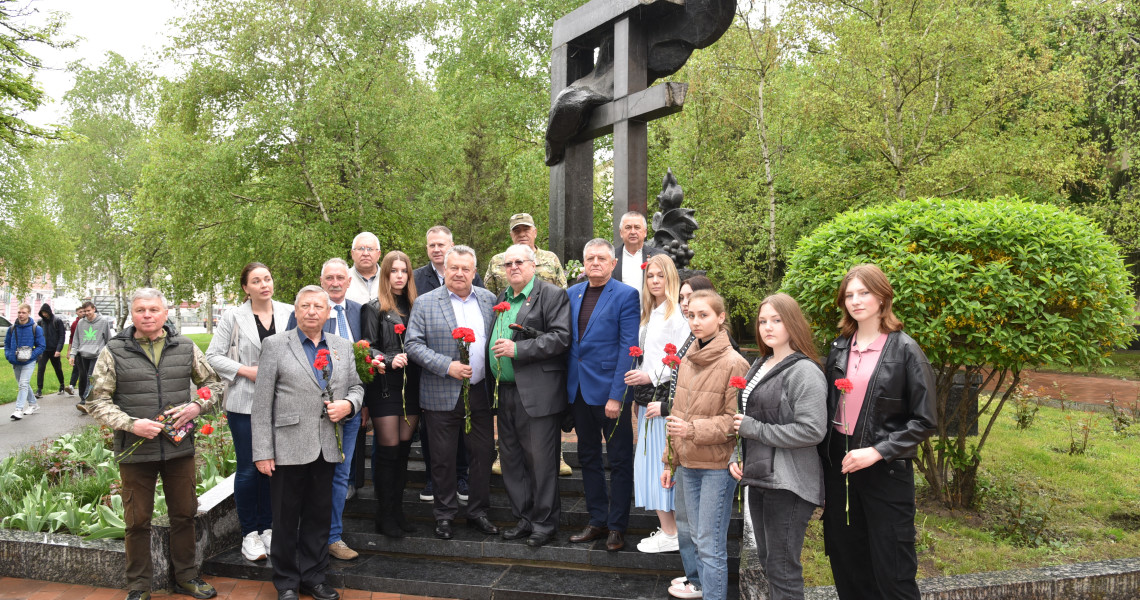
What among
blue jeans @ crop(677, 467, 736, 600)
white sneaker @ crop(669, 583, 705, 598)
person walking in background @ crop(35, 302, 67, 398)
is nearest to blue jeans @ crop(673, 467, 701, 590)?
white sneaker @ crop(669, 583, 705, 598)

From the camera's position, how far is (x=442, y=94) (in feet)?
72.1

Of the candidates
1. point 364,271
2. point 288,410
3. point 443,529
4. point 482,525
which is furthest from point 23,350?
point 482,525

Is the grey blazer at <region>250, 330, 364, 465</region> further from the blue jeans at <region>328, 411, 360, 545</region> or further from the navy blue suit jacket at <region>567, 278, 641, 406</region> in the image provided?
the navy blue suit jacket at <region>567, 278, 641, 406</region>

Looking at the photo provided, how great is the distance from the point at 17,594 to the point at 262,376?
241cm

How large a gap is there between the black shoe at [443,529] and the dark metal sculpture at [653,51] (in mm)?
4010

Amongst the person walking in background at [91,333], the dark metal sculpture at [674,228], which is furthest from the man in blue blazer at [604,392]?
the person walking in background at [91,333]

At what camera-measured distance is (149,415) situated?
397cm

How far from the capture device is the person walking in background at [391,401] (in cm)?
459

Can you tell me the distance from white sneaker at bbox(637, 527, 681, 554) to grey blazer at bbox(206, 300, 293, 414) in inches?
102

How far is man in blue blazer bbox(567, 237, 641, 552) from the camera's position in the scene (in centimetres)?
436

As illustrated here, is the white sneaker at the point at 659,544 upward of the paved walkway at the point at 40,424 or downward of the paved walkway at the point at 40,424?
upward

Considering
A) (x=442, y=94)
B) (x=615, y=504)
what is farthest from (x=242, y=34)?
(x=615, y=504)

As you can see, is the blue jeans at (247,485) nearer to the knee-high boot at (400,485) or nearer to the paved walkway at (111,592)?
the paved walkway at (111,592)

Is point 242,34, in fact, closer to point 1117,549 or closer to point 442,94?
point 442,94
